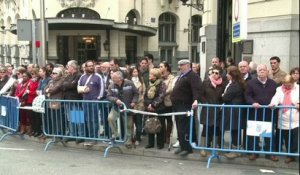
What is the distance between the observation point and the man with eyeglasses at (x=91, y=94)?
8570mm

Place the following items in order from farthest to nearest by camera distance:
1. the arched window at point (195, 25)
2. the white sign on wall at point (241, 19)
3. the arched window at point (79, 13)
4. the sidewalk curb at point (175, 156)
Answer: the arched window at point (195, 25) → the arched window at point (79, 13) → the sidewalk curb at point (175, 156) → the white sign on wall at point (241, 19)

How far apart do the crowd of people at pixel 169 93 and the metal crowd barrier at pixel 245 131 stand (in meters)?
0.02

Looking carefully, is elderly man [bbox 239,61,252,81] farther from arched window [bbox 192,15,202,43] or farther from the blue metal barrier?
arched window [bbox 192,15,202,43]

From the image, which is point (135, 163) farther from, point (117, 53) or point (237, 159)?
point (117, 53)

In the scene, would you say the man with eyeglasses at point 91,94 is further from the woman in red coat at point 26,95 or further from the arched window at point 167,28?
the arched window at point 167,28

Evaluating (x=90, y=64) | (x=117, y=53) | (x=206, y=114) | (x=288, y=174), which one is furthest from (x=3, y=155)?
(x=117, y=53)

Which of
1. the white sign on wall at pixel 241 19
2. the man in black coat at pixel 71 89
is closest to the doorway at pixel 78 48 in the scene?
the man in black coat at pixel 71 89

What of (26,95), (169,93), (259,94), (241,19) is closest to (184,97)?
(169,93)

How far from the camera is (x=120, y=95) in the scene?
836 cm

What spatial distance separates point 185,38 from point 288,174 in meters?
34.2

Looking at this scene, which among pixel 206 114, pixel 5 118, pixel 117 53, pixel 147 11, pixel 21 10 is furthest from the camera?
pixel 21 10

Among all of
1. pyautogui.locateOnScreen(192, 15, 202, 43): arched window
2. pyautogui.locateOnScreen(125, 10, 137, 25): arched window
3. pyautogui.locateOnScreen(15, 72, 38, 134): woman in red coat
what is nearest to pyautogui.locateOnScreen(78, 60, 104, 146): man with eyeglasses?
pyautogui.locateOnScreen(15, 72, 38, 134): woman in red coat

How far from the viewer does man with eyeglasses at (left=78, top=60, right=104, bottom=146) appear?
8.57m

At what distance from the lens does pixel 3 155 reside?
26.9 ft
